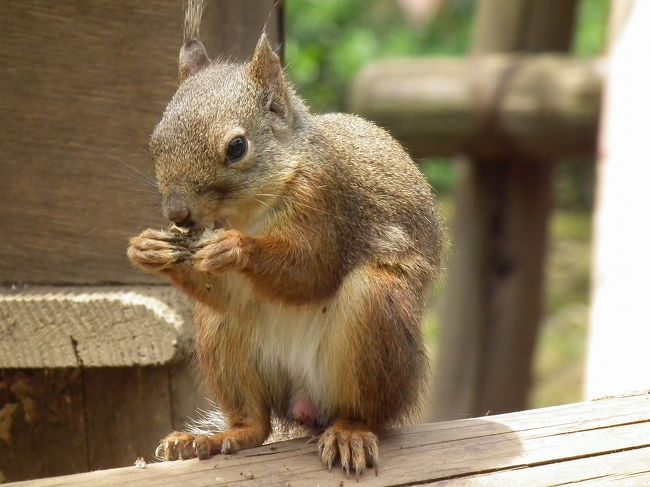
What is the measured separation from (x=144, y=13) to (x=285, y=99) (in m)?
0.41

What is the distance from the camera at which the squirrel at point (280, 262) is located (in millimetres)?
2295

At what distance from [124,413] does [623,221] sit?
6.23 feet

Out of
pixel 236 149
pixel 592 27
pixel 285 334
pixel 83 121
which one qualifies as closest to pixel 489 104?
pixel 83 121

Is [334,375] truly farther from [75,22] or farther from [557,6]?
[557,6]

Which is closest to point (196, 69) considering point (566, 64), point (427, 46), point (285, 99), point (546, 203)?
point (285, 99)

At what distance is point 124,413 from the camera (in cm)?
283

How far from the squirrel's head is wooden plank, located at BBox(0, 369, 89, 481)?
28.5 inches

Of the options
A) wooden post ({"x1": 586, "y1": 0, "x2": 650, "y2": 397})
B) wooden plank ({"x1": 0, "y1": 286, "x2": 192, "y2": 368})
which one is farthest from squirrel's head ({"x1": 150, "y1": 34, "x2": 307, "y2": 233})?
wooden post ({"x1": 586, "y1": 0, "x2": 650, "y2": 397})

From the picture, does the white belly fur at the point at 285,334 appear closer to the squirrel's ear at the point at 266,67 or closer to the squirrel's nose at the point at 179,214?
the squirrel's nose at the point at 179,214

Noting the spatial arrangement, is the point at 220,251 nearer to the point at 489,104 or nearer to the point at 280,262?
the point at 280,262

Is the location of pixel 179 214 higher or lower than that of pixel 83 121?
lower

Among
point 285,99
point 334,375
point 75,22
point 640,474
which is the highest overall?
point 75,22

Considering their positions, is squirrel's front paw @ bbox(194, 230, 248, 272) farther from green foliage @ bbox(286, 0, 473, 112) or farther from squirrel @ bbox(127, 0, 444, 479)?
green foliage @ bbox(286, 0, 473, 112)

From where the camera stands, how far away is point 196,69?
8.17ft
